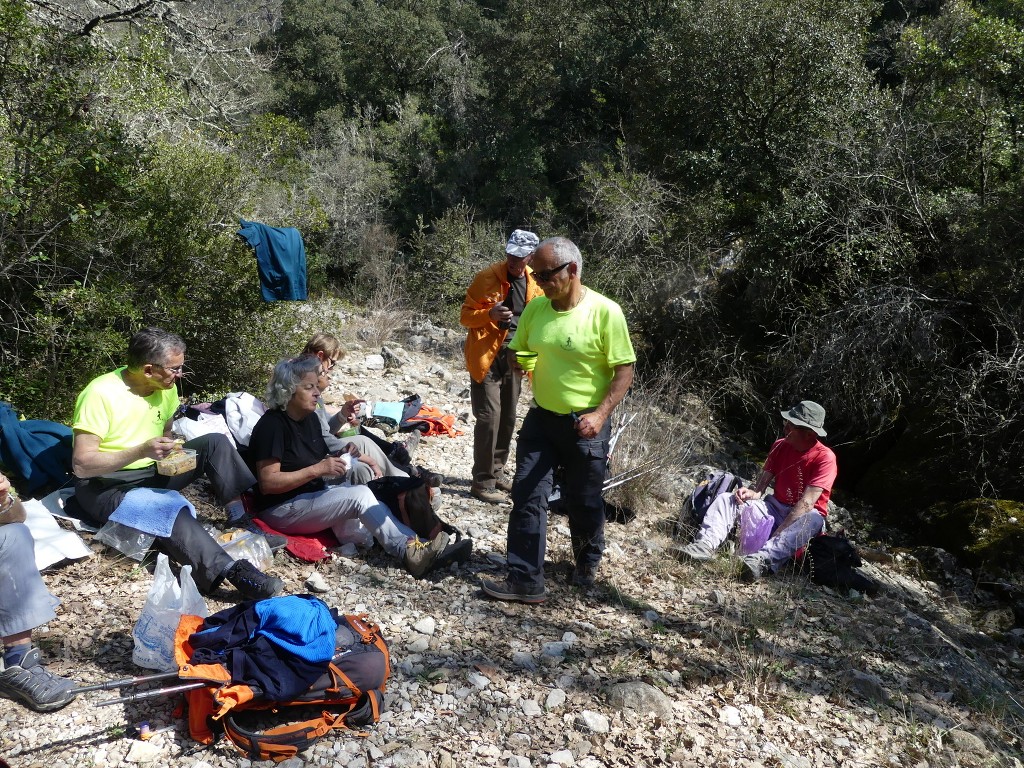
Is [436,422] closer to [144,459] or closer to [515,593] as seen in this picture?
[515,593]

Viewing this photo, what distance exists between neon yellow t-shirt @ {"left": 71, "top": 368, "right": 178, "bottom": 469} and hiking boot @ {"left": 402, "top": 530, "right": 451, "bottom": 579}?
1.35 m

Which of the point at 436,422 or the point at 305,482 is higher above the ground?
the point at 305,482

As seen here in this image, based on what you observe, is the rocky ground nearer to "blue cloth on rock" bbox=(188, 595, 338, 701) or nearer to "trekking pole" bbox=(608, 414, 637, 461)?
"blue cloth on rock" bbox=(188, 595, 338, 701)

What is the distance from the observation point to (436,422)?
6.70 m

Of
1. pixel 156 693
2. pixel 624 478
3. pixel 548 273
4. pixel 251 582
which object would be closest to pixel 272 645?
pixel 156 693

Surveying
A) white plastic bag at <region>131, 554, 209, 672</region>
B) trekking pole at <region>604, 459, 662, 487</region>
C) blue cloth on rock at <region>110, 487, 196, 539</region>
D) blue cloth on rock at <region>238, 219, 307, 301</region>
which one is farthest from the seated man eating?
blue cloth on rock at <region>238, 219, 307, 301</region>

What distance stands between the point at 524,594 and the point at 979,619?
361cm

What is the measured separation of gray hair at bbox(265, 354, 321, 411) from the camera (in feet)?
12.8

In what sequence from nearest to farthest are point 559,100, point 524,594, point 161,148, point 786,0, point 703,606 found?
point 524,594
point 703,606
point 161,148
point 786,0
point 559,100

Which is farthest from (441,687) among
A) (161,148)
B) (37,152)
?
(161,148)

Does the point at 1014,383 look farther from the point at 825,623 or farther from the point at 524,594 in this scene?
the point at 524,594

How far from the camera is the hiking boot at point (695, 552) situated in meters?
4.75

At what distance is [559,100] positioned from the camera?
18188mm

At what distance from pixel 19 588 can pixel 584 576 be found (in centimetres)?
248
